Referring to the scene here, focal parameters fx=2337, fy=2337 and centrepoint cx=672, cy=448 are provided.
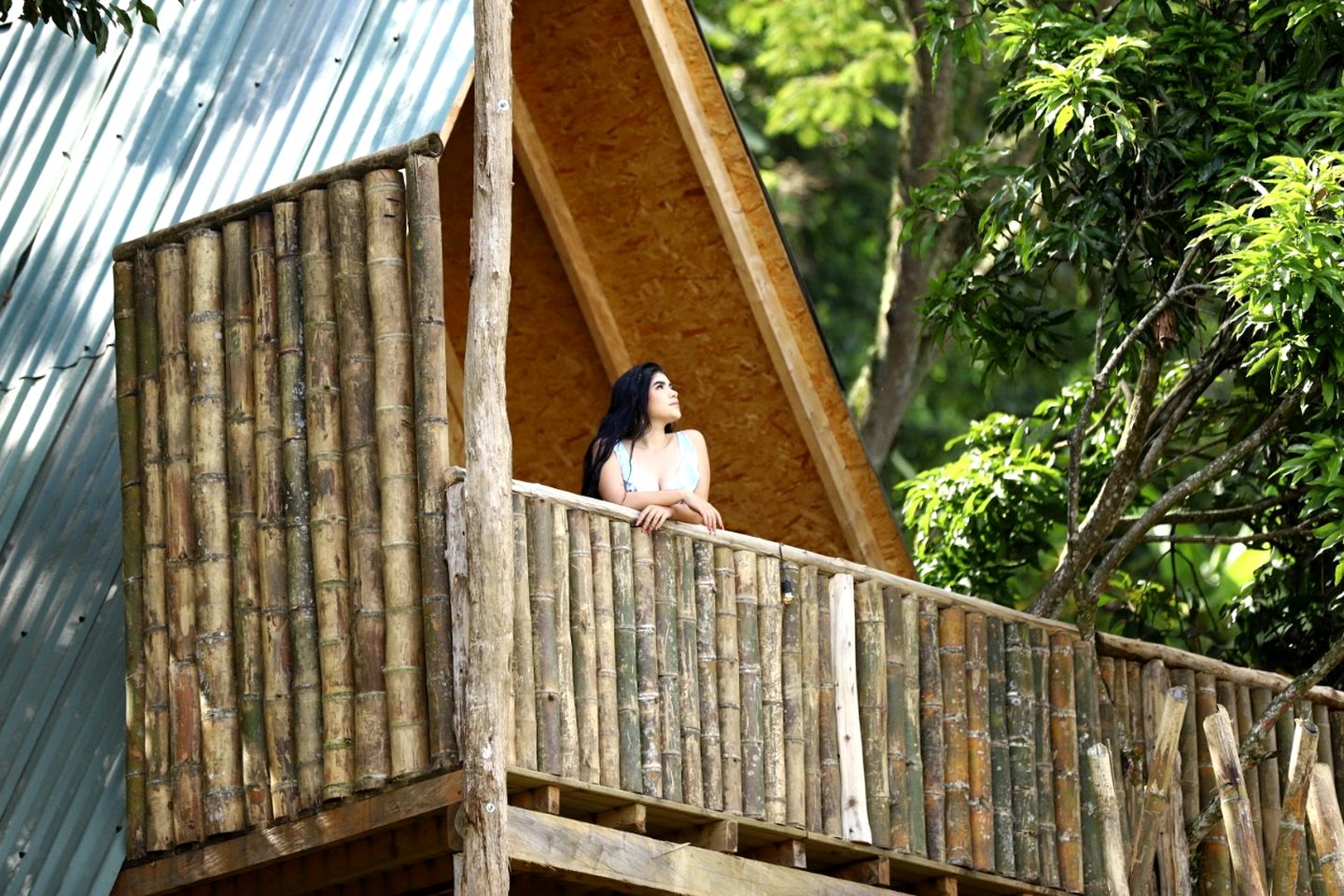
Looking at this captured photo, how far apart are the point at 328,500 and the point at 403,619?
1.85 feet

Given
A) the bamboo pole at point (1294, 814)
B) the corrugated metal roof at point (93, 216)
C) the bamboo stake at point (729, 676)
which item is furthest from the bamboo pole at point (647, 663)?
the bamboo pole at point (1294, 814)

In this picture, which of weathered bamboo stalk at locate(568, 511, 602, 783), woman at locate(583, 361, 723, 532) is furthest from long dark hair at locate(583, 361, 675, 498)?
weathered bamboo stalk at locate(568, 511, 602, 783)

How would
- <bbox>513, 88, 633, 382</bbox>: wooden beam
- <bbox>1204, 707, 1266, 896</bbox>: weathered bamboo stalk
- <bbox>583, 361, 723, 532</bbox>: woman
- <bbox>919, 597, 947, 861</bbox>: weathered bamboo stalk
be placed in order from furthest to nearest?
<bbox>513, 88, 633, 382</bbox>: wooden beam, <bbox>919, 597, 947, 861</bbox>: weathered bamboo stalk, <bbox>583, 361, 723, 532</bbox>: woman, <bbox>1204, 707, 1266, 896</bbox>: weathered bamboo stalk

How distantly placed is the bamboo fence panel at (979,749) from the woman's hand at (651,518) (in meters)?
1.68

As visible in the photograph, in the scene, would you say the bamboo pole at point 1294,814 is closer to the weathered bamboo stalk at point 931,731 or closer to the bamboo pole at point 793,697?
the weathered bamboo stalk at point 931,731

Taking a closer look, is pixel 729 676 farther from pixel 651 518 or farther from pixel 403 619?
pixel 403 619

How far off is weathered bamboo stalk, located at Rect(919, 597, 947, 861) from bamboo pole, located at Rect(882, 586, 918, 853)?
0.13 metres

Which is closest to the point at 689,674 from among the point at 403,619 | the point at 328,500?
the point at 403,619

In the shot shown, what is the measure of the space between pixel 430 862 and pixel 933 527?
4.80 m

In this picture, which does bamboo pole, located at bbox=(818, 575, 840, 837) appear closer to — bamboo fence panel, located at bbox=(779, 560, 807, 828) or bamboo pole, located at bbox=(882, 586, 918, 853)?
bamboo fence panel, located at bbox=(779, 560, 807, 828)

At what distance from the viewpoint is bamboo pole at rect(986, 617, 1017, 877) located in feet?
30.7

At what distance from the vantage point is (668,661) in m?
8.34

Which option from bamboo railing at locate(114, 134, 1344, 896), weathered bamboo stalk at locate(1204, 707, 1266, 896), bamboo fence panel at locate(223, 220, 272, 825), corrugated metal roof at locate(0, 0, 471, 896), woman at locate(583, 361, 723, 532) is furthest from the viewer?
woman at locate(583, 361, 723, 532)

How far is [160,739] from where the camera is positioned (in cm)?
848
